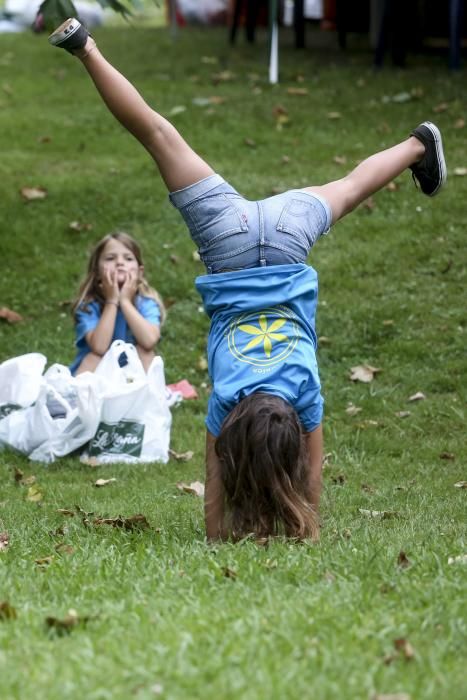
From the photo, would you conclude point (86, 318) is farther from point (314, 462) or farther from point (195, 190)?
point (314, 462)

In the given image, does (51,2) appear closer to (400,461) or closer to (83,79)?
(400,461)

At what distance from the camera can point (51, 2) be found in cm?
696

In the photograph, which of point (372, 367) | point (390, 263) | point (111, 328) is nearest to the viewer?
point (111, 328)

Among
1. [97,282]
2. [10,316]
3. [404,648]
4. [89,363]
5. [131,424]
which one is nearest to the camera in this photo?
[404,648]

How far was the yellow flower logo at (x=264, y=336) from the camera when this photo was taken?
14.4 ft

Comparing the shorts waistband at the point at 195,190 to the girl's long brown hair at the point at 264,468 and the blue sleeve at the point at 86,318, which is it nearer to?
the girl's long brown hair at the point at 264,468

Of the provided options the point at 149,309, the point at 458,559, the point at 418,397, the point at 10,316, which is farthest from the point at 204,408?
the point at 458,559

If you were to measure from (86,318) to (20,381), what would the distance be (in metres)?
0.61

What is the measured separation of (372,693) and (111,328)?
4.27m

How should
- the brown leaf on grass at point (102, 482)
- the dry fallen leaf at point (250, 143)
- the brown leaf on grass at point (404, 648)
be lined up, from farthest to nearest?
1. the dry fallen leaf at point (250, 143)
2. the brown leaf on grass at point (102, 482)
3. the brown leaf on grass at point (404, 648)

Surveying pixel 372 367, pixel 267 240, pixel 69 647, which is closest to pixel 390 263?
pixel 372 367

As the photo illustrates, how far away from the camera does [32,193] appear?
10.1 m

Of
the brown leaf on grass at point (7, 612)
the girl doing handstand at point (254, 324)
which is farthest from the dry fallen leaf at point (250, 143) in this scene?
the brown leaf on grass at point (7, 612)

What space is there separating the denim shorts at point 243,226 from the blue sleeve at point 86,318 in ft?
7.83
